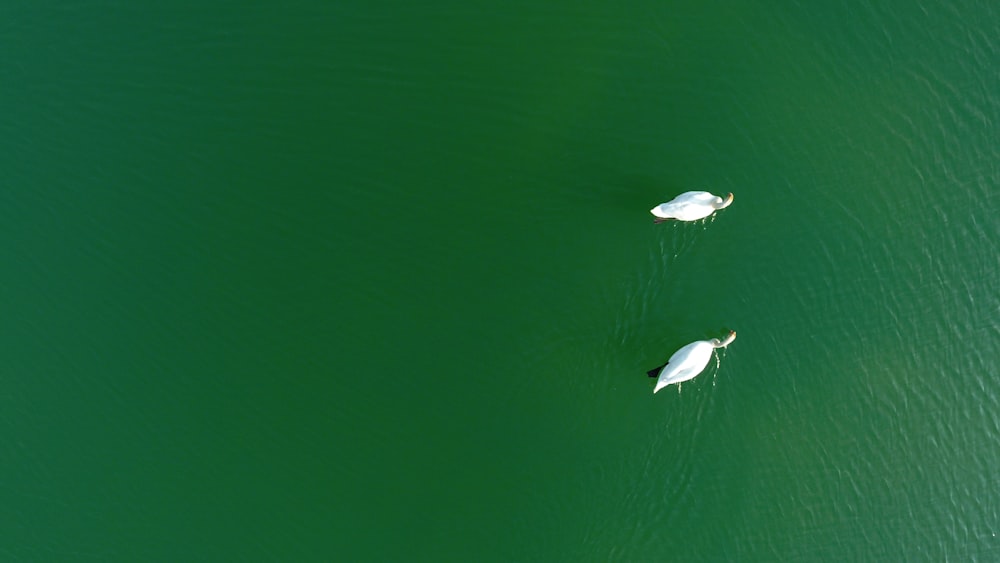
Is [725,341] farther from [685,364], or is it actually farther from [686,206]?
[686,206]

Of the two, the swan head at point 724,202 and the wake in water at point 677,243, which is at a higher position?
the swan head at point 724,202

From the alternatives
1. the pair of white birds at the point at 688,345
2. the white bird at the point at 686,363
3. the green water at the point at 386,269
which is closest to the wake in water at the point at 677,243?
the green water at the point at 386,269

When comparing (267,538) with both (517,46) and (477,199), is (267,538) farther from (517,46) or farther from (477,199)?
(517,46)

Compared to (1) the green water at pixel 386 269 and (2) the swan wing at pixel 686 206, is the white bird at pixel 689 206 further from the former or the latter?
(1) the green water at pixel 386 269

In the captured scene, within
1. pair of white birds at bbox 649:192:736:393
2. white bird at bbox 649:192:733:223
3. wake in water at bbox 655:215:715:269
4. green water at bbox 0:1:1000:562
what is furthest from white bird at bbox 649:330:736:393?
white bird at bbox 649:192:733:223

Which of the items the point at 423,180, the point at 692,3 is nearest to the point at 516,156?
the point at 423,180

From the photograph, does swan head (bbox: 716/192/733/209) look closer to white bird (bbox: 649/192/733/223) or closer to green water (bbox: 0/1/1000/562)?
white bird (bbox: 649/192/733/223)

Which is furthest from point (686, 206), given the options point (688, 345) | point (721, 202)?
point (688, 345)
